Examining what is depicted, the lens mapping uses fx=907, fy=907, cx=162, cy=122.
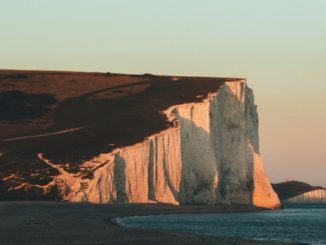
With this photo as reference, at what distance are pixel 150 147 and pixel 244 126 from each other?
72.9ft

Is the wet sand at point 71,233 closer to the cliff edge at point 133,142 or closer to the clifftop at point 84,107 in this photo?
the cliff edge at point 133,142

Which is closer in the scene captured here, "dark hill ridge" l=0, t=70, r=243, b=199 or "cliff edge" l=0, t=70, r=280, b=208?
"cliff edge" l=0, t=70, r=280, b=208

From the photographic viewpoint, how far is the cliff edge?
308ft

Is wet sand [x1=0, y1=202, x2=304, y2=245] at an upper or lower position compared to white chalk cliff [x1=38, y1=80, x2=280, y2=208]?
lower

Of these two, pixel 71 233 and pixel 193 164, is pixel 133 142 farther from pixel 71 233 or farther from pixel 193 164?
pixel 71 233

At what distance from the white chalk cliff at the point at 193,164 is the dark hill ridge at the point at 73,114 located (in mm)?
1987

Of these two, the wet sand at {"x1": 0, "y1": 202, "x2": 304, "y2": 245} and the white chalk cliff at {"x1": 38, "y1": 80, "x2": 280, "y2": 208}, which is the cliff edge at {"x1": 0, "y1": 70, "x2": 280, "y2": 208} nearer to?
the white chalk cliff at {"x1": 38, "y1": 80, "x2": 280, "y2": 208}

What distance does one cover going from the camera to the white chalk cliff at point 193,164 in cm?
9469

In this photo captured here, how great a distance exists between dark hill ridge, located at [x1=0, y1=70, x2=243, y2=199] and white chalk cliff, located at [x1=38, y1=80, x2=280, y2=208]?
6.52 ft

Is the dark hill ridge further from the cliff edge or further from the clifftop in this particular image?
the cliff edge

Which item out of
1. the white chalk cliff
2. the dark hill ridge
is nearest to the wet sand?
the white chalk cliff

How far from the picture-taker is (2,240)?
4297 cm

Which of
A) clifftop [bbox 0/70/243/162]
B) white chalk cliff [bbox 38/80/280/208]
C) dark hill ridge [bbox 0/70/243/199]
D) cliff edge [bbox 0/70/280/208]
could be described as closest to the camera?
cliff edge [bbox 0/70/280/208]

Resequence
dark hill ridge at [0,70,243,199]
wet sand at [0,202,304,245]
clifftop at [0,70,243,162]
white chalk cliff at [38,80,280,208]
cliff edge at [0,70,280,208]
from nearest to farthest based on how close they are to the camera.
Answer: wet sand at [0,202,304,245]
cliff edge at [0,70,280,208]
white chalk cliff at [38,80,280,208]
dark hill ridge at [0,70,243,199]
clifftop at [0,70,243,162]
